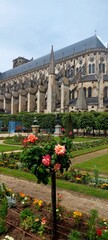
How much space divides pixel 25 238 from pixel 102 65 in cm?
5116

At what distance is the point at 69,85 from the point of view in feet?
166

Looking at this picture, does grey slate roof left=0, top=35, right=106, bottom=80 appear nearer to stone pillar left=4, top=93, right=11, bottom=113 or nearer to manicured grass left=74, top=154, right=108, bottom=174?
stone pillar left=4, top=93, right=11, bottom=113

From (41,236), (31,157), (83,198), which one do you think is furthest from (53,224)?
(83,198)

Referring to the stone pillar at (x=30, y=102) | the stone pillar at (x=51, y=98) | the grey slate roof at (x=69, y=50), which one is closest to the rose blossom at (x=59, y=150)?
the stone pillar at (x=51, y=98)

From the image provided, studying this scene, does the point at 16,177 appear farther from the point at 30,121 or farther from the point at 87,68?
the point at 87,68

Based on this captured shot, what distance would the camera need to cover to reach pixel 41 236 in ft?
13.3

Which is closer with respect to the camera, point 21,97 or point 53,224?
point 53,224

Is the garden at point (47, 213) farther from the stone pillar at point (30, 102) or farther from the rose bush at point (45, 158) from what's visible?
the stone pillar at point (30, 102)

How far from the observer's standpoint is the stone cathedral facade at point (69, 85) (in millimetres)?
45369

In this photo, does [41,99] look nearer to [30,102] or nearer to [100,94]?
[30,102]

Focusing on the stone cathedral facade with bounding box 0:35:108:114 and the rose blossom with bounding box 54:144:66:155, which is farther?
the stone cathedral facade with bounding box 0:35:108:114

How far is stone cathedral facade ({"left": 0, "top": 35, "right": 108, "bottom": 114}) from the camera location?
45.4m

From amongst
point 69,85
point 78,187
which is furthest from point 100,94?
point 78,187

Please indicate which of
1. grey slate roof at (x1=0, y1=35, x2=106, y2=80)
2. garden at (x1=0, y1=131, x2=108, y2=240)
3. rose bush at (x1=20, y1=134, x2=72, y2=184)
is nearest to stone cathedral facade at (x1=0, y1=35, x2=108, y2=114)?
grey slate roof at (x1=0, y1=35, x2=106, y2=80)
